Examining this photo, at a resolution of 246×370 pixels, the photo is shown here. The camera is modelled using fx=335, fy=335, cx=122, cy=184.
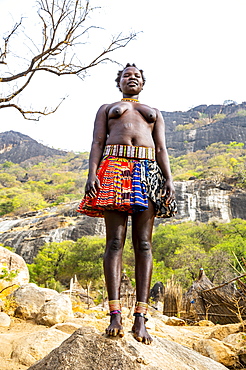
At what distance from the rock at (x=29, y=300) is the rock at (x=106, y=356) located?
4.10 metres

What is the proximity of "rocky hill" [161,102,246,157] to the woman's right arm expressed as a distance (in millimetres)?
70349

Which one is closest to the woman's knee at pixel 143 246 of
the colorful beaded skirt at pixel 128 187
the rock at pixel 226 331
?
the colorful beaded skirt at pixel 128 187

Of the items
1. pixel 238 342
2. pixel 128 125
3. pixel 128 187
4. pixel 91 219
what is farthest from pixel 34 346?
pixel 91 219

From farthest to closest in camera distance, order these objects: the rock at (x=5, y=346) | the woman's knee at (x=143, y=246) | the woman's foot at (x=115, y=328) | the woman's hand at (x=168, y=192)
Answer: the rock at (x=5, y=346) → the woman's hand at (x=168, y=192) → the woman's knee at (x=143, y=246) → the woman's foot at (x=115, y=328)

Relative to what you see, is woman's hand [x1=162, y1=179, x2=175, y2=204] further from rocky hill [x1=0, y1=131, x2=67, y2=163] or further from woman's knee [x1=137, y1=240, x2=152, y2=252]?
rocky hill [x1=0, y1=131, x2=67, y2=163]

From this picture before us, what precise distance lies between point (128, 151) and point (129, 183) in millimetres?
281

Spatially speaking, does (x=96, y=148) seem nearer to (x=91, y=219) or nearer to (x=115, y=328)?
(x=115, y=328)

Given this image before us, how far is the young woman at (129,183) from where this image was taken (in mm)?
2320

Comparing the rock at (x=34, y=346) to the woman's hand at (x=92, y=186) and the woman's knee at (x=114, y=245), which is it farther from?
the woman's hand at (x=92, y=186)

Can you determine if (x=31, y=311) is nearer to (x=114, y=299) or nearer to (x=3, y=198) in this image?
(x=114, y=299)

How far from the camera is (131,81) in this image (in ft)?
9.50

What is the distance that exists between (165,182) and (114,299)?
98 cm

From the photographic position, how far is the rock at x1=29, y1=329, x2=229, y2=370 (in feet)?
6.45

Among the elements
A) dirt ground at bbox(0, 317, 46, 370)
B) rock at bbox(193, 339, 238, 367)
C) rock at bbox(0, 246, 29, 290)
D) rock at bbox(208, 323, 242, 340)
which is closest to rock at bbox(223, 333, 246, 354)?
rock at bbox(193, 339, 238, 367)
